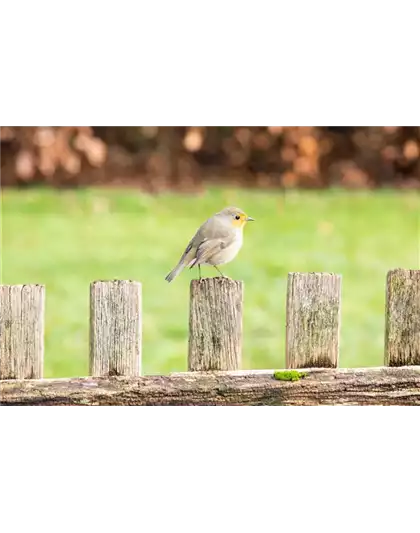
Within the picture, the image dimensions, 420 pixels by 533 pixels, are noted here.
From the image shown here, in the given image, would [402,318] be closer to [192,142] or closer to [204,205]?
[204,205]

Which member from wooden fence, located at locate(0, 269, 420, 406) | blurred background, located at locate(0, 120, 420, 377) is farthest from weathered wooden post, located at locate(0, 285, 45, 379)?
blurred background, located at locate(0, 120, 420, 377)

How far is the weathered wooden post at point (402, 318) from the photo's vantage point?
288cm

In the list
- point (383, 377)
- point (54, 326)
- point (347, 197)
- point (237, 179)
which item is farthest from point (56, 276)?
point (383, 377)

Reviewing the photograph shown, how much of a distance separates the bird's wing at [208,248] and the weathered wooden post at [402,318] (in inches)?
20.4

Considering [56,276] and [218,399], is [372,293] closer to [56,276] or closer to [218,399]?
[56,276]

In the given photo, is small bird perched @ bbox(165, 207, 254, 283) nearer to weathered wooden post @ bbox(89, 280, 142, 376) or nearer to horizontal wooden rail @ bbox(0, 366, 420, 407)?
weathered wooden post @ bbox(89, 280, 142, 376)

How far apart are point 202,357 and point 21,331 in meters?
0.54

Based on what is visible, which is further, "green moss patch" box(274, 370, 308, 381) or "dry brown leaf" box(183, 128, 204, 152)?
"dry brown leaf" box(183, 128, 204, 152)

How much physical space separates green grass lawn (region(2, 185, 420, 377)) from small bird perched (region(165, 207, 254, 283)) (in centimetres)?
127

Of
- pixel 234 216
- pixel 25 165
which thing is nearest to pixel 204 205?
pixel 25 165

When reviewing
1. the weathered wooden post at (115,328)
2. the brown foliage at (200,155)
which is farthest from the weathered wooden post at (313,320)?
the brown foliage at (200,155)

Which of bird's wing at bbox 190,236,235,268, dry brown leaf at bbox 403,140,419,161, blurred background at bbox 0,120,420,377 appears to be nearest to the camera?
bird's wing at bbox 190,236,235,268

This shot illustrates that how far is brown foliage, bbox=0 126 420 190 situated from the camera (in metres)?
5.31

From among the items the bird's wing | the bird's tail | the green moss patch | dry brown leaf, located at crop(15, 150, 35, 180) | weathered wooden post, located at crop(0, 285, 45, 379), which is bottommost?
the green moss patch
